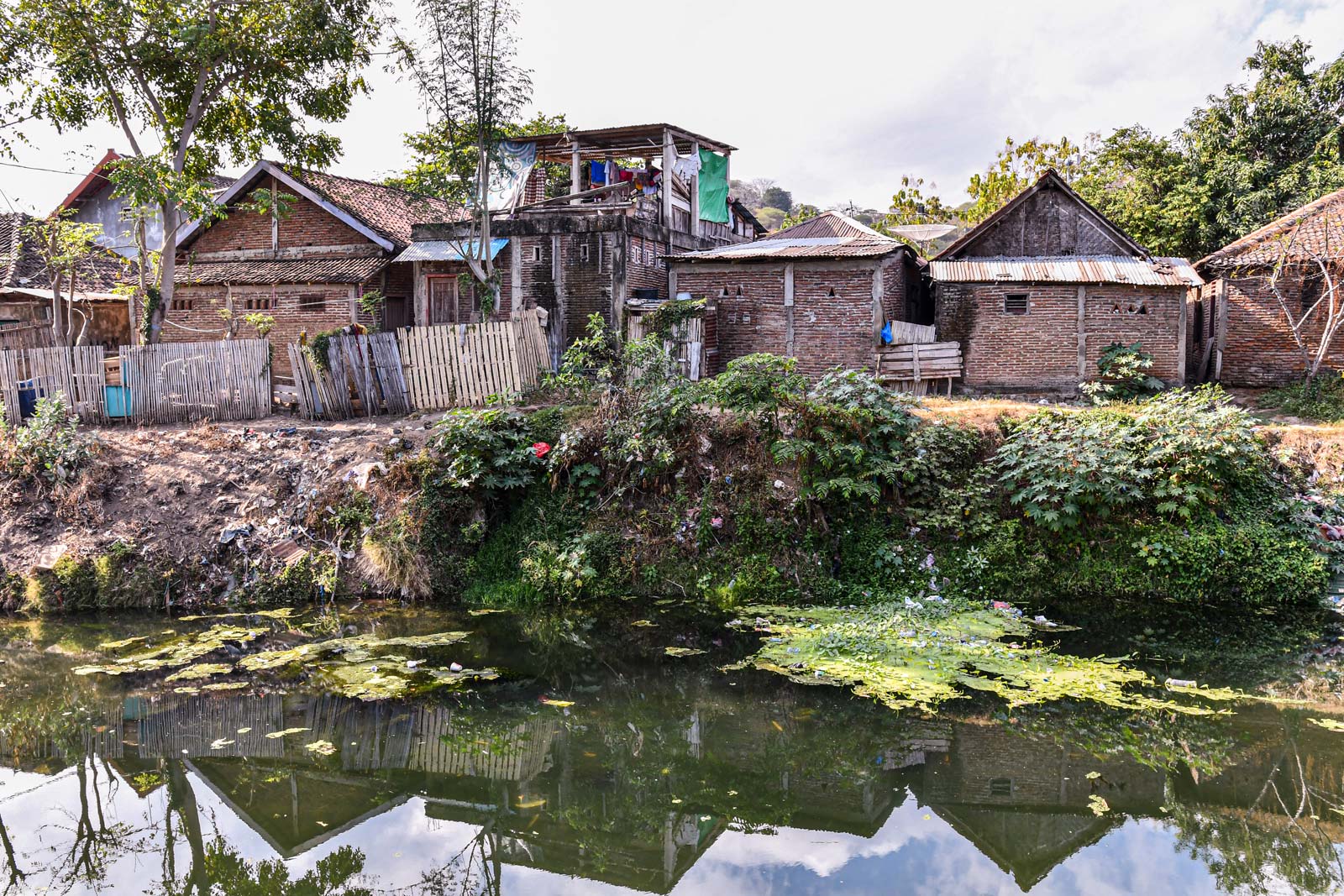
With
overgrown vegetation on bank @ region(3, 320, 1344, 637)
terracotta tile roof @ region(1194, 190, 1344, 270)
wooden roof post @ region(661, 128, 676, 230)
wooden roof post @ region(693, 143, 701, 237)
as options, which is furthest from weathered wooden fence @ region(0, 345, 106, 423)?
terracotta tile roof @ region(1194, 190, 1344, 270)

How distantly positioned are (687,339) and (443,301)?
640cm

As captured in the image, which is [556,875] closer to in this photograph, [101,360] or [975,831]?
[975,831]

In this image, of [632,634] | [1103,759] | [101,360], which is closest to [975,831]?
[1103,759]

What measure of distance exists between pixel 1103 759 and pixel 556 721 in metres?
3.92

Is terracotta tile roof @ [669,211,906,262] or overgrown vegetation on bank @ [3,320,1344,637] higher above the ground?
terracotta tile roof @ [669,211,906,262]

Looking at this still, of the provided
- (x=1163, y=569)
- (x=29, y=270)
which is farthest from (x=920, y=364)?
(x=29, y=270)

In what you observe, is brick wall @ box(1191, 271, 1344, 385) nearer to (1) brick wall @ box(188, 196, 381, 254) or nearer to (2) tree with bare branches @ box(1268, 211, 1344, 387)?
(2) tree with bare branches @ box(1268, 211, 1344, 387)

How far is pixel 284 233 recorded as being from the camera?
1950 centimetres

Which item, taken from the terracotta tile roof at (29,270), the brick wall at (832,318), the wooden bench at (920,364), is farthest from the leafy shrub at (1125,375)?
the terracotta tile roof at (29,270)

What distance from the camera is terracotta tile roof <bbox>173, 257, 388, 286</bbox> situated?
1838 cm

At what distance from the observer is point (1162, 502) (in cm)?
941

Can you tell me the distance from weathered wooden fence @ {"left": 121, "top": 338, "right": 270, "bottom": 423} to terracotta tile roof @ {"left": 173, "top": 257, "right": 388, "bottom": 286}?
5352 mm

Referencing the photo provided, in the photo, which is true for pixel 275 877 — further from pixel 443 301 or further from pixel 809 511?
pixel 443 301

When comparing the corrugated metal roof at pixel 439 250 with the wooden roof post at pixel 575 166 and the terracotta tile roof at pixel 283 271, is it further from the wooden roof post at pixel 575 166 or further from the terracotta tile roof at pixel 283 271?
the wooden roof post at pixel 575 166
